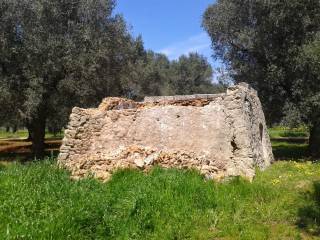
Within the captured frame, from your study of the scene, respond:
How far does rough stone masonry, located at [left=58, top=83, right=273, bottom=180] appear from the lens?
1277 centimetres

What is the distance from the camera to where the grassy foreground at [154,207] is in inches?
333

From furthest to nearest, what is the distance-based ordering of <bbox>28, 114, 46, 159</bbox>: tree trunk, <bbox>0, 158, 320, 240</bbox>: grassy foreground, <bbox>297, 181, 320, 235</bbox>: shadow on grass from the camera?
<bbox>28, 114, 46, 159</bbox>: tree trunk < <bbox>297, 181, 320, 235</bbox>: shadow on grass < <bbox>0, 158, 320, 240</bbox>: grassy foreground

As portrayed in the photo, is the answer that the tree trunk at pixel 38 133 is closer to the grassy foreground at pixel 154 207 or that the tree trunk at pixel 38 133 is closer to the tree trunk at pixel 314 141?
the tree trunk at pixel 314 141

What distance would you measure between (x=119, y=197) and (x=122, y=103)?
5139mm

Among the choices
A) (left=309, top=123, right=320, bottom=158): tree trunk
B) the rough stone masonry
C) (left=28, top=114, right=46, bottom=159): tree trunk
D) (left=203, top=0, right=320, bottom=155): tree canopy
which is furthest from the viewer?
(left=28, top=114, right=46, bottom=159): tree trunk

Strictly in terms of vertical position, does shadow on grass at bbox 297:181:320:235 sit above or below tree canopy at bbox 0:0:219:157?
below

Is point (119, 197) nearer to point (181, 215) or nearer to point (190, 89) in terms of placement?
point (181, 215)

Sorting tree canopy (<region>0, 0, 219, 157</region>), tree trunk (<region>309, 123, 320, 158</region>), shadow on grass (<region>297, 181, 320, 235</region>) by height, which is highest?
tree canopy (<region>0, 0, 219, 157</region>)

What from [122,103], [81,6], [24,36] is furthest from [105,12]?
[122,103]

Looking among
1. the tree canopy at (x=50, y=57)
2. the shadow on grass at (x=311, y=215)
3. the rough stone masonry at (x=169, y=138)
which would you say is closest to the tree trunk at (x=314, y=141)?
the rough stone masonry at (x=169, y=138)

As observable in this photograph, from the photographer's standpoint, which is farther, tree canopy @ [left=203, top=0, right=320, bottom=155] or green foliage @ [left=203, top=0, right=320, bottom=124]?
green foliage @ [left=203, top=0, right=320, bottom=124]

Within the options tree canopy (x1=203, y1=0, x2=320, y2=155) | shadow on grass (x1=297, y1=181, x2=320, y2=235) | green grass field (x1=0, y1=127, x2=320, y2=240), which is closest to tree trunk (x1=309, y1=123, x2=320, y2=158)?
tree canopy (x1=203, y1=0, x2=320, y2=155)

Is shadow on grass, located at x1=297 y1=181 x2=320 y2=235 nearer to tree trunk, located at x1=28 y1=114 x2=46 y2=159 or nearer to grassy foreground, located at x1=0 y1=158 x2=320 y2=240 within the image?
grassy foreground, located at x1=0 y1=158 x2=320 y2=240

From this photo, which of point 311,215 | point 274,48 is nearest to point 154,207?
point 311,215
